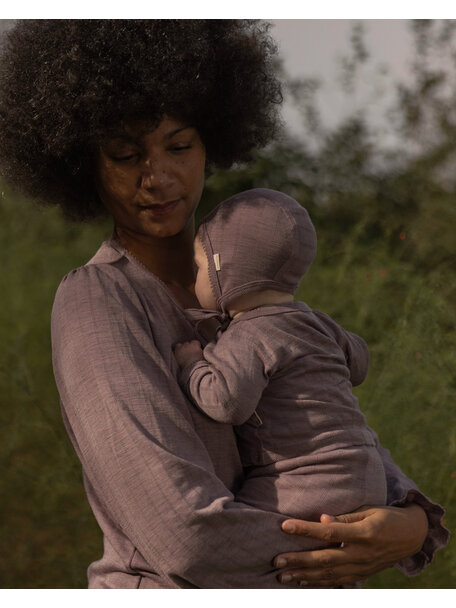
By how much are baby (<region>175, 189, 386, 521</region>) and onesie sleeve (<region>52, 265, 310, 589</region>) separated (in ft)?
A: 0.29

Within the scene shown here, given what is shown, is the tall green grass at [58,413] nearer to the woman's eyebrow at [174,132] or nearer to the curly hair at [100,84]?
the curly hair at [100,84]

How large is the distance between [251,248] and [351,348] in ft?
1.21

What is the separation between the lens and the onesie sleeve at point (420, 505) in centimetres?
204

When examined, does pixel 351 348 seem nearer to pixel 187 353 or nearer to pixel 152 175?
pixel 187 353

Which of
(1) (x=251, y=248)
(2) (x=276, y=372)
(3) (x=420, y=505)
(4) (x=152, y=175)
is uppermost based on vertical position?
(4) (x=152, y=175)

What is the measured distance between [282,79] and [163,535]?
1347mm

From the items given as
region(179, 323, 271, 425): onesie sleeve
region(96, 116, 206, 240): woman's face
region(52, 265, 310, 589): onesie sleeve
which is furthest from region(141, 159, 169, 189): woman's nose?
region(179, 323, 271, 425): onesie sleeve

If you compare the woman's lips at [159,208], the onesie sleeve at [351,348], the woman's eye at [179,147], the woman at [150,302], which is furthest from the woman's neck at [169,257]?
the onesie sleeve at [351,348]

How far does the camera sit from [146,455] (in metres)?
1.64

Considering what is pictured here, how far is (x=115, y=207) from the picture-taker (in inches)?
79.3

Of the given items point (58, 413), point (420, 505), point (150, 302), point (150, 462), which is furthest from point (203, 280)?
point (58, 413)

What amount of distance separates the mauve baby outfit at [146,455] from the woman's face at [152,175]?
0.58 feet

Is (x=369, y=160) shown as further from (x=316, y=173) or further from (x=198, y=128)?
(x=198, y=128)

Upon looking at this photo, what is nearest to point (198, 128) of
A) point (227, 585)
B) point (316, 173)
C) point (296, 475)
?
point (296, 475)
